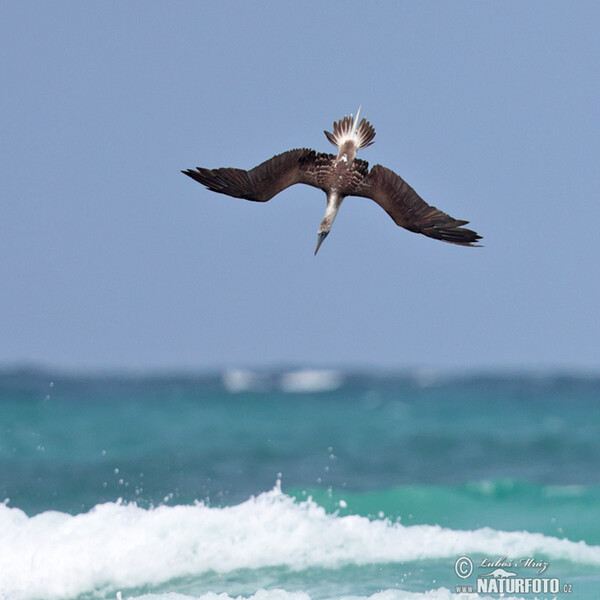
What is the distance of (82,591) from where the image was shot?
15016 mm

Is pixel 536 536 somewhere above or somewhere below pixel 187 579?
above

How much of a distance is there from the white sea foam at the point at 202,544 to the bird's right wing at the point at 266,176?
720 cm

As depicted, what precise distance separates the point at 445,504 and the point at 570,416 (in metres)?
11.1

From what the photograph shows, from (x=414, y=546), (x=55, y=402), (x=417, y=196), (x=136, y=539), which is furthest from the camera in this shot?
(x=55, y=402)

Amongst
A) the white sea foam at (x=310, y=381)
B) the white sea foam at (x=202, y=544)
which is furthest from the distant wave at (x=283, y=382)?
the white sea foam at (x=202, y=544)

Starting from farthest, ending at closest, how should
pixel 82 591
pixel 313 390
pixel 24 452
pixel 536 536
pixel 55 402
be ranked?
pixel 313 390 < pixel 55 402 < pixel 24 452 < pixel 536 536 < pixel 82 591

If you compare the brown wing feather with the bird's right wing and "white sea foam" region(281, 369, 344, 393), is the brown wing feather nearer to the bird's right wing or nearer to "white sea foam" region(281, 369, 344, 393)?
the bird's right wing

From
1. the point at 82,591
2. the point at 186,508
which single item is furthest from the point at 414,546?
the point at 82,591

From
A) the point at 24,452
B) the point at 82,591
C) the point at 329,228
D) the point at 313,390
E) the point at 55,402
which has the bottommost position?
the point at 82,591

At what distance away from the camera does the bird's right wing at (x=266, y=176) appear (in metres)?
9.75

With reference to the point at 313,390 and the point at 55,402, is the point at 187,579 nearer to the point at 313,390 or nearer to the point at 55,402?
→ the point at 55,402

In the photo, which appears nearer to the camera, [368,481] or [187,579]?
[187,579]

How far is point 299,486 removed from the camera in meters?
22.9

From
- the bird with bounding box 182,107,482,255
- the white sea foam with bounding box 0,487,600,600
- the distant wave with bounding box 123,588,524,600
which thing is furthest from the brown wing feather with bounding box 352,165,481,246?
the white sea foam with bounding box 0,487,600,600
